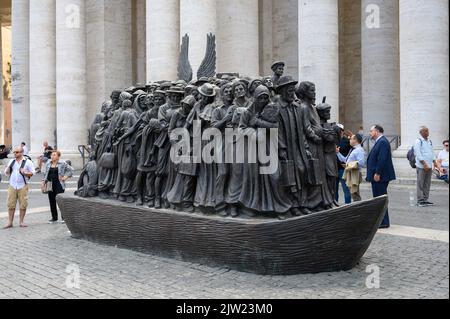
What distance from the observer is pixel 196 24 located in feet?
65.5

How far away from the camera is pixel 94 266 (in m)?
7.19

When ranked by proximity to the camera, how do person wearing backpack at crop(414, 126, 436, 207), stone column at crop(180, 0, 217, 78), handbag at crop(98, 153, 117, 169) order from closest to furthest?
handbag at crop(98, 153, 117, 169)
person wearing backpack at crop(414, 126, 436, 207)
stone column at crop(180, 0, 217, 78)

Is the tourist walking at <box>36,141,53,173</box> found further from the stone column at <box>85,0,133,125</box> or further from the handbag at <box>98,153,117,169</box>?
the handbag at <box>98,153,117,169</box>

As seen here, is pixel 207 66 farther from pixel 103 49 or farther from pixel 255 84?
pixel 103 49

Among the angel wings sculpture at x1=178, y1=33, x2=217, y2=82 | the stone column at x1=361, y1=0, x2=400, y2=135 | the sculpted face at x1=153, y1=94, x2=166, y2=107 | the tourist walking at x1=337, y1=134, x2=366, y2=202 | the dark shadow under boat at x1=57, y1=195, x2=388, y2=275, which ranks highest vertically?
the stone column at x1=361, y1=0, x2=400, y2=135

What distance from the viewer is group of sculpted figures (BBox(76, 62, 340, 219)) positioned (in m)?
6.66

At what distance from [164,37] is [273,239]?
55.1 feet

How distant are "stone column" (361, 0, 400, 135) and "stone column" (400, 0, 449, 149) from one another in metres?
4.76

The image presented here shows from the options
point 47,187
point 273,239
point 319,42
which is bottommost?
point 273,239

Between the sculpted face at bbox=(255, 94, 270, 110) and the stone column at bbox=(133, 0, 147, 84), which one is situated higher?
the stone column at bbox=(133, 0, 147, 84)

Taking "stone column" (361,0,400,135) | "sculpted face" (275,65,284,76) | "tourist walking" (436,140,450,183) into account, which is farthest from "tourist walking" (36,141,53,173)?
"sculpted face" (275,65,284,76)

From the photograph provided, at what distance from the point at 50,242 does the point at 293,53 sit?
19.2 m

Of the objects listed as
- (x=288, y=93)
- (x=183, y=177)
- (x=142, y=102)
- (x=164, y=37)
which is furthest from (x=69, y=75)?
(x=288, y=93)

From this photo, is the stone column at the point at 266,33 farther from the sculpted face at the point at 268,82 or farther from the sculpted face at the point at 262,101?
the sculpted face at the point at 262,101
